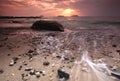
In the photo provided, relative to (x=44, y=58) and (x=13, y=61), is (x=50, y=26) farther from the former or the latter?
(x=13, y=61)

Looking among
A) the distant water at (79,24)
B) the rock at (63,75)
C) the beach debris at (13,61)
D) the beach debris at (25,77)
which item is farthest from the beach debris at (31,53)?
the distant water at (79,24)

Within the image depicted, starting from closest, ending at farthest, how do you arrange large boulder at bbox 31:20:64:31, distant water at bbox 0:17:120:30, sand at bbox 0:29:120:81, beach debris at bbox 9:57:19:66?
sand at bbox 0:29:120:81 < beach debris at bbox 9:57:19:66 < large boulder at bbox 31:20:64:31 < distant water at bbox 0:17:120:30

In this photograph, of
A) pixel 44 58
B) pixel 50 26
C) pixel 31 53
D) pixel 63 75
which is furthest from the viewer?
pixel 50 26

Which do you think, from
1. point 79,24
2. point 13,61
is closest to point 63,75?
point 13,61

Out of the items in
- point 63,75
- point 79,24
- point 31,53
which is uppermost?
point 79,24

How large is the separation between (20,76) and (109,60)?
2.85m

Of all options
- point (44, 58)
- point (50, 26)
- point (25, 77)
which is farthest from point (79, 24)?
point (25, 77)

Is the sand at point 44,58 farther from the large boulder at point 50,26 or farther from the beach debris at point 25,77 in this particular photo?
the large boulder at point 50,26

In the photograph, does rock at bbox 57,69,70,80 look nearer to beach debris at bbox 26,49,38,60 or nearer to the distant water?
beach debris at bbox 26,49,38,60

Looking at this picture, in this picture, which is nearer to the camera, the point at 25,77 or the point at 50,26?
the point at 25,77

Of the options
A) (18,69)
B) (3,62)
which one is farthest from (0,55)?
(18,69)

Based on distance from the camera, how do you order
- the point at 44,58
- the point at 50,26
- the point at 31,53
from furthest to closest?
1. the point at 50,26
2. the point at 31,53
3. the point at 44,58

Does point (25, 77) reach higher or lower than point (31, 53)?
lower

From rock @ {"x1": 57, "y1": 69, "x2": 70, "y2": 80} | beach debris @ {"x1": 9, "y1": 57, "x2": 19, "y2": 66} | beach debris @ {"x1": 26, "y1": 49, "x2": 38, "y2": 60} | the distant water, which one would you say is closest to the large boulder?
the distant water
